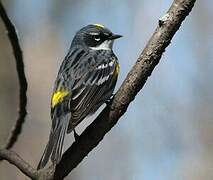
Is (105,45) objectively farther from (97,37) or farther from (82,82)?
(82,82)

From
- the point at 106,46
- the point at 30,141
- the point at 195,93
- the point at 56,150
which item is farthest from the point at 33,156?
the point at 56,150

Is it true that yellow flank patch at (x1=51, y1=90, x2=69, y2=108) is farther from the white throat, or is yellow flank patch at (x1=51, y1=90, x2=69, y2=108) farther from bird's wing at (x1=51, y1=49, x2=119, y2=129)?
the white throat

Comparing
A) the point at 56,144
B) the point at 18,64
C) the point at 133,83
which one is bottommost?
the point at 56,144

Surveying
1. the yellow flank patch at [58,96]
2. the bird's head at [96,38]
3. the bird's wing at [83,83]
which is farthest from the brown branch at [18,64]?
the bird's head at [96,38]

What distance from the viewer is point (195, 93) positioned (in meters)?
10.0

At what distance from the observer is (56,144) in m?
5.13

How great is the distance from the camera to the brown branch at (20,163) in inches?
181

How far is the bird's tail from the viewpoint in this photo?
15.8 ft

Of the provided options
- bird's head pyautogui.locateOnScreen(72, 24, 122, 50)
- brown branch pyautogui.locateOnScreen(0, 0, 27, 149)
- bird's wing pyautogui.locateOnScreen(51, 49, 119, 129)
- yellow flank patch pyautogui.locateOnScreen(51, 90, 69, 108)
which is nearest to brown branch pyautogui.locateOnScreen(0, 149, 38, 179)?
brown branch pyautogui.locateOnScreen(0, 0, 27, 149)

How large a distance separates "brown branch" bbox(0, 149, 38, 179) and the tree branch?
174 millimetres

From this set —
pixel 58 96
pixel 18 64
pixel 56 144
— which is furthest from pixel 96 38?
pixel 18 64

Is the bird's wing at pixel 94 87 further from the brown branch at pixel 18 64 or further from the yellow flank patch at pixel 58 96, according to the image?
the brown branch at pixel 18 64

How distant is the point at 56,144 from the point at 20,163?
518 mm

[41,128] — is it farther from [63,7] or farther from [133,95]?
[133,95]
